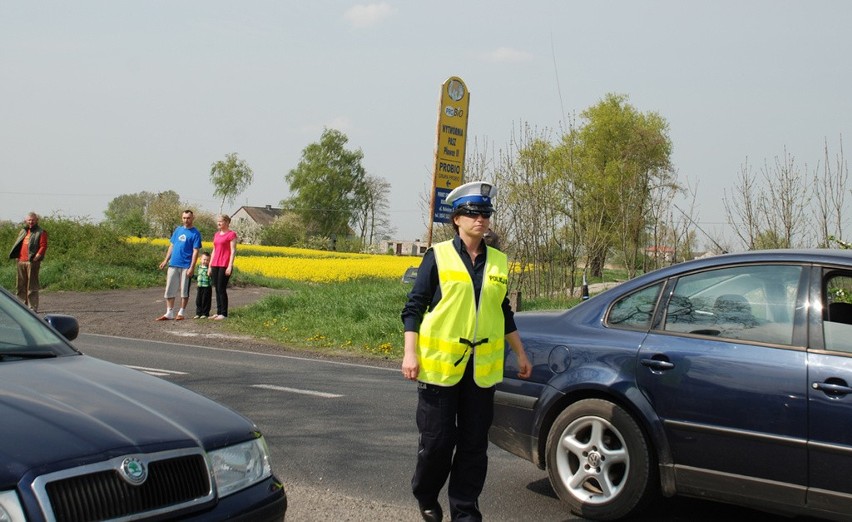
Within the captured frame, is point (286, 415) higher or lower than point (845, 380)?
lower

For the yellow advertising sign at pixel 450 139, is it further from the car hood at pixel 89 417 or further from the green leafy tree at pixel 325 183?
the green leafy tree at pixel 325 183

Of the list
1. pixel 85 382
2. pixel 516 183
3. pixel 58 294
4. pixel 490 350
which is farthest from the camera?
pixel 58 294

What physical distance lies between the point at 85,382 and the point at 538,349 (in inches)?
106

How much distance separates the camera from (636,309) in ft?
18.3

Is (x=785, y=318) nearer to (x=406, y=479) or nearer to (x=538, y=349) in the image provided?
(x=538, y=349)

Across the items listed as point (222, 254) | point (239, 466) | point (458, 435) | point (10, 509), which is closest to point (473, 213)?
point (458, 435)

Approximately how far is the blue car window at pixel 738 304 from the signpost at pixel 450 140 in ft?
40.7

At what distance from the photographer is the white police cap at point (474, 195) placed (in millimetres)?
4910

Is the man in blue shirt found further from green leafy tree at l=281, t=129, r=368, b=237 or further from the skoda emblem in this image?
green leafy tree at l=281, t=129, r=368, b=237

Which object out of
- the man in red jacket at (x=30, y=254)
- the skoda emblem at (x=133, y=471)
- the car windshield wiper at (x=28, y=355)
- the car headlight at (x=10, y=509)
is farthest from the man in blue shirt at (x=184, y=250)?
the car headlight at (x=10, y=509)

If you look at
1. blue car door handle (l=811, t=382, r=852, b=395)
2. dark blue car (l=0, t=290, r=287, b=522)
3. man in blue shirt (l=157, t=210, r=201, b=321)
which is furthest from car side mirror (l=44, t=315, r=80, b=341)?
man in blue shirt (l=157, t=210, r=201, b=321)

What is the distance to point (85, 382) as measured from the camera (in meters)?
4.05

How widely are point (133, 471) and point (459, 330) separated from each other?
1.91 meters

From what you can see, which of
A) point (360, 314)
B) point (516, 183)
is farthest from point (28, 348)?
point (516, 183)
